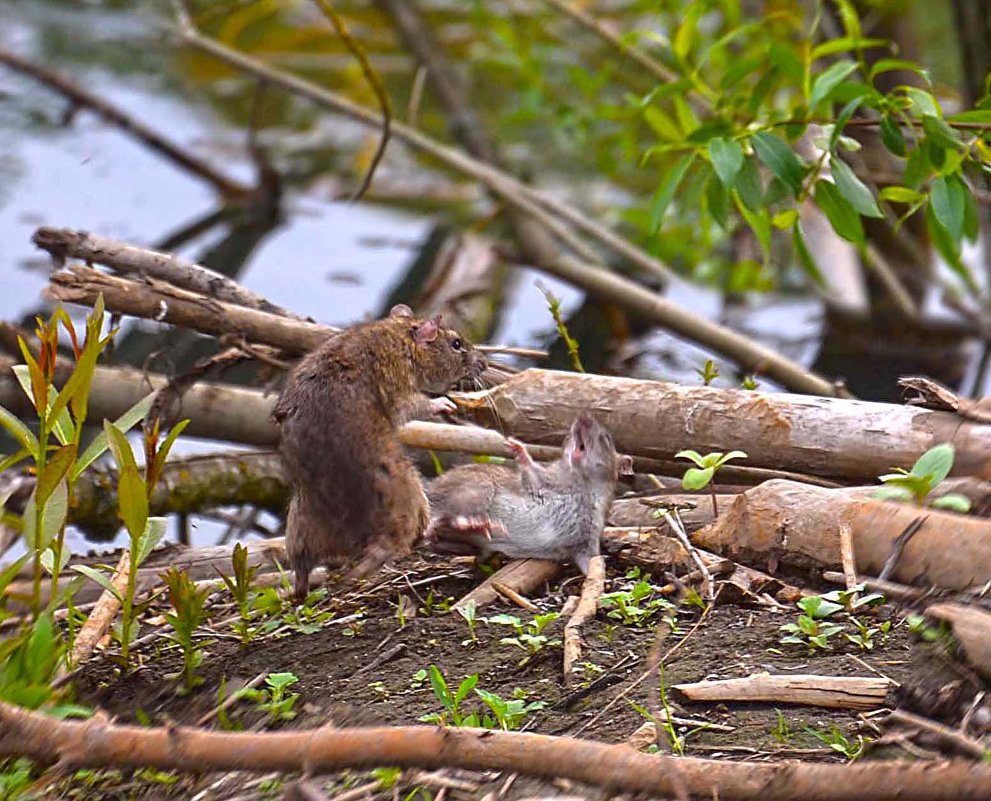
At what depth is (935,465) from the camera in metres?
3.50

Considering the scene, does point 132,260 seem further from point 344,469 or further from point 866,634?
point 866,634

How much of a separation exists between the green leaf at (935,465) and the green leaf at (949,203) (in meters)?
1.14

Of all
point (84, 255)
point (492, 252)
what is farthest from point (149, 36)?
point (84, 255)

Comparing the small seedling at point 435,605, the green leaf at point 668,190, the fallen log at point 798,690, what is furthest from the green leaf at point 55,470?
the green leaf at point 668,190

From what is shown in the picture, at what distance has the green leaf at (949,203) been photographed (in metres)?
4.42

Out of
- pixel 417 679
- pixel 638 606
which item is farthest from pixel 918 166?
pixel 417 679

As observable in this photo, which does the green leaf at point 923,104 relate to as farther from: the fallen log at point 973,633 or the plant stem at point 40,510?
the plant stem at point 40,510

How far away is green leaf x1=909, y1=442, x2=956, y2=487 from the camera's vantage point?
3.48m

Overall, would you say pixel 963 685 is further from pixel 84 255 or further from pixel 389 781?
pixel 84 255

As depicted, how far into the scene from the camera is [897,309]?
965 centimetres

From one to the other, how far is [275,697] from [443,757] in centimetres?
97

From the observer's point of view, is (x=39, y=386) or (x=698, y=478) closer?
(x=39, y=386)

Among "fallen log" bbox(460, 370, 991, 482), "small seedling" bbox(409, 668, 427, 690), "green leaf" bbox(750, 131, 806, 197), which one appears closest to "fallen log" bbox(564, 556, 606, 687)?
"small seedling" bbox(409, 668, 427, 690)

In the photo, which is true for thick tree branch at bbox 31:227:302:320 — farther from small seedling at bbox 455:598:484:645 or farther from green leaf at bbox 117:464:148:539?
small seedling at bbox 455:598:484:645
